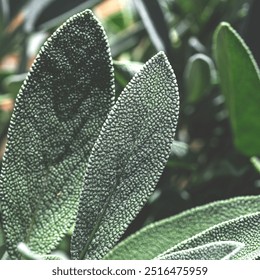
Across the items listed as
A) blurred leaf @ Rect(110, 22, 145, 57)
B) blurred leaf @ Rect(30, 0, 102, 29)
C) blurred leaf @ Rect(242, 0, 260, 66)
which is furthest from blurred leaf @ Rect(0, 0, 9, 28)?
blurred leaf @ Rect(242, 0, 260, 66)

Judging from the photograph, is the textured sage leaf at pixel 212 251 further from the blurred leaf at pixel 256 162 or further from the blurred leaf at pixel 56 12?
the blurred leaf at pixel 56 12

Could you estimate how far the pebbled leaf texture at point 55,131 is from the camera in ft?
1.29

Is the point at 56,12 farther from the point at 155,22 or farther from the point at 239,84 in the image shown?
the point at 239,84

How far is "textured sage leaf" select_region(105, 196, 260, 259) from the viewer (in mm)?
434

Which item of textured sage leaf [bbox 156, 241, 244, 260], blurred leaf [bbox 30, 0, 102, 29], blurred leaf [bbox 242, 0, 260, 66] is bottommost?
textured sage leaf [bbox 156, 241, 244, 260]

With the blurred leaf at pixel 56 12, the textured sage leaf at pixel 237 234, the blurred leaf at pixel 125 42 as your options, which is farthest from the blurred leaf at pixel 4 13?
the textured sage leaf at pixel 237 234

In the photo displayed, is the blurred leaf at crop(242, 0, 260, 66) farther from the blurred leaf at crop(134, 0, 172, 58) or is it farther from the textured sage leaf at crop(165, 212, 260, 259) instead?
the textured sage leaf at crop(165, 212, 260, 259)

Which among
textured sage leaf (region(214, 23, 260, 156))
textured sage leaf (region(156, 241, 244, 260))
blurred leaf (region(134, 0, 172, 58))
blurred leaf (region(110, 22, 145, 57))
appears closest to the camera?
textured sage leaf (region(156, 241, 244, 260))

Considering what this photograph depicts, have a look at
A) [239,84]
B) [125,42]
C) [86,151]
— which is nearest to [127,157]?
[86,151]

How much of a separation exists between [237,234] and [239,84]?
0.15 metres

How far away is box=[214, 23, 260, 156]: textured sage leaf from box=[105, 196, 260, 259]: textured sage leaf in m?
0.10

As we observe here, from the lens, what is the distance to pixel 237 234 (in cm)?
39

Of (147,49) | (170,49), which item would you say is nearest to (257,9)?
(170,49)
